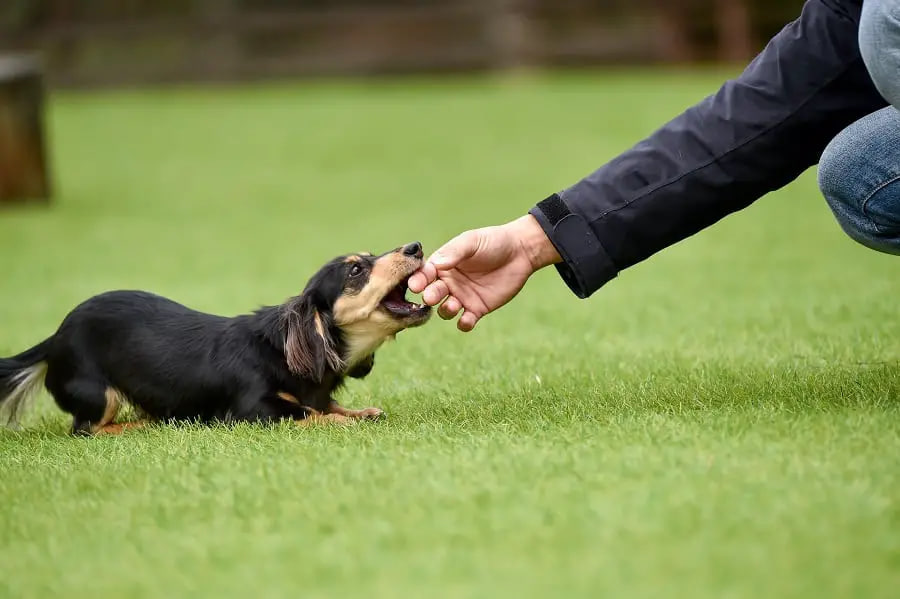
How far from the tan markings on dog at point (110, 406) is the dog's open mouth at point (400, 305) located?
0.95 m

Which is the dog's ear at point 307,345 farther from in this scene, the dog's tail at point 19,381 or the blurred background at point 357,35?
the blurred background at point 357,35

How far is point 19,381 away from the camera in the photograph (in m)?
4.25

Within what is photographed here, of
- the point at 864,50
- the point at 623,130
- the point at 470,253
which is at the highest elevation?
the point at 864,50

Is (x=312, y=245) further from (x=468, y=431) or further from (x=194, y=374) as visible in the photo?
(x=468, y=431)

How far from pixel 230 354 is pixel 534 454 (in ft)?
4.54

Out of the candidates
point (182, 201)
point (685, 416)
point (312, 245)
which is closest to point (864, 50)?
point (685, 416)

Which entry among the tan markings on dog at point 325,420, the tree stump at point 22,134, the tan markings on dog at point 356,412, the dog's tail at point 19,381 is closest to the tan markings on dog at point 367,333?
the tan markings on dog at point 356,412

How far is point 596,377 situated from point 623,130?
30.1 feet

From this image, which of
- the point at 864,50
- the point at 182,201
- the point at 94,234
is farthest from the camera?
the point at 182,201

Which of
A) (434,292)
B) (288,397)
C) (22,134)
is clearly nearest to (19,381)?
(288,397)

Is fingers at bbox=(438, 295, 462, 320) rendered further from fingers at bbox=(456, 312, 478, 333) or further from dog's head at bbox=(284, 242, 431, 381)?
dog's head at bbox=(284, 242, 431, 381)

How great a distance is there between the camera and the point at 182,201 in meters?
11.0

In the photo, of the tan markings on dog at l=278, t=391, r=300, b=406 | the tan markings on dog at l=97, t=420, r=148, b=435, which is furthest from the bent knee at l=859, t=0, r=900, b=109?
the tan markings on dog at l=97, t=420, r=148, b=435

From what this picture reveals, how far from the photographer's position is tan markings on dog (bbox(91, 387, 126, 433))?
4102 mm
